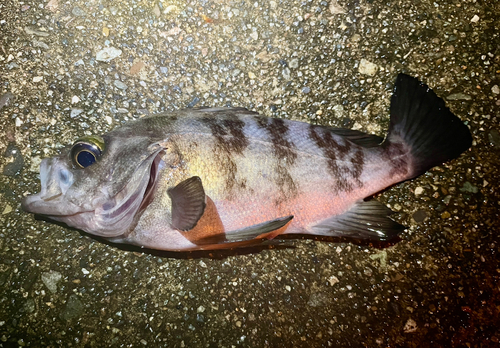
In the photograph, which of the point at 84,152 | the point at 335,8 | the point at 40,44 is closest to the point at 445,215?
the point at 335,8

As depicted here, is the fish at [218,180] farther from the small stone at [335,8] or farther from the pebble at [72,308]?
the small stone at [335,8]

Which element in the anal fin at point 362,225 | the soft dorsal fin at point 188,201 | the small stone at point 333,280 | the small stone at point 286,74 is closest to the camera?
the soft dorsal fin at point 188,201

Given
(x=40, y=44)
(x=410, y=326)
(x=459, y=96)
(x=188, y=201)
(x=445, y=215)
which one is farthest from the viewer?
(x=40, y=44)

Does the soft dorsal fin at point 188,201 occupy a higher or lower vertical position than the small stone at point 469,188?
higher

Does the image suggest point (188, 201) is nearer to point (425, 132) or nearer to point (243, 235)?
point (243, 235)

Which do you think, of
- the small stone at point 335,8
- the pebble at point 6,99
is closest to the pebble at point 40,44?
the pebble at point 6,99

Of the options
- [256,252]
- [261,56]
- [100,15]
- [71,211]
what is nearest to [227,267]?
[256,252]
